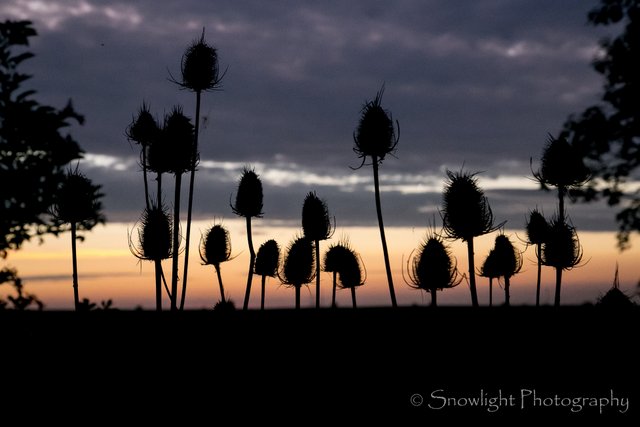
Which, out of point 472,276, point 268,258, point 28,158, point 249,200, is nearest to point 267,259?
point 268,258

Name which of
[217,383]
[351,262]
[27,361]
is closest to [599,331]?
[217,383]

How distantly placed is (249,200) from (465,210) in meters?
7.99

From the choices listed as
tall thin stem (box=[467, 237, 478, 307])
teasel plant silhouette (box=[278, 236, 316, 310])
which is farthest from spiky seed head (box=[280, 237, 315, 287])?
tall thin stem (box=[467, 237, 478, 307])

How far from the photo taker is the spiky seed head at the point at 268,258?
25781 millimetres

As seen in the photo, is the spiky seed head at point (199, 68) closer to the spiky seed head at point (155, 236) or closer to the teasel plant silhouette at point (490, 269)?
the spiky seed head at point (155, 236)

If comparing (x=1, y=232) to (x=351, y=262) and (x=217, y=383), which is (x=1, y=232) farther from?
(x=351, y=262)

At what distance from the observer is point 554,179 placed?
66.1 feet

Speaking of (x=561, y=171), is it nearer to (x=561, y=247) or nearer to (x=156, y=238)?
(x=561, y=247)

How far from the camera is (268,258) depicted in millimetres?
25734

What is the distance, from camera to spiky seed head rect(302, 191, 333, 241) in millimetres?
23438

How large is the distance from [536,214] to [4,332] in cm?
1847

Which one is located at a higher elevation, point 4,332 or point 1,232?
point 1,232

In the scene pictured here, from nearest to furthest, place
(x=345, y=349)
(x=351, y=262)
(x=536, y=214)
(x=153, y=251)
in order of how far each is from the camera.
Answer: (x=345, y=349), (x=153, y=251), (x=536, y=214), (x=351, y=262)

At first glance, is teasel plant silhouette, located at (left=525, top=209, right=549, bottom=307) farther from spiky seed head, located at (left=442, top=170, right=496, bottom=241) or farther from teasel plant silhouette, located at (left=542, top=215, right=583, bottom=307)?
spiky seed head, located at (left=442, top=170, right=496, bottom=241)
